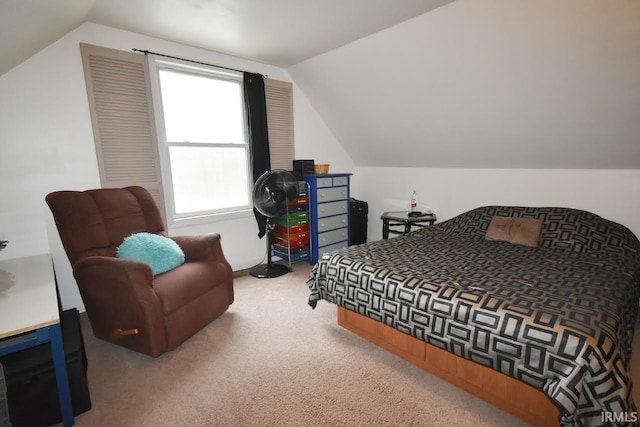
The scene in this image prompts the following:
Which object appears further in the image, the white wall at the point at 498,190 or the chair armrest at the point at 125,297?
the white wall at the point at 498,190

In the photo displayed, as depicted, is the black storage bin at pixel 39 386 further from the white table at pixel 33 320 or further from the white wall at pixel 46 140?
the white wall at pixel 46 140

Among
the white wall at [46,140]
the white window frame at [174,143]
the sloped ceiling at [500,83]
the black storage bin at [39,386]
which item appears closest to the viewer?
the black storage bin at [39,386]

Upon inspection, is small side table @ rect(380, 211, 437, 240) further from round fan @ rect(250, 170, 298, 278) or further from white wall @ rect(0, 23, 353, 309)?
white wall @ rect(0, 23, 353, 309)

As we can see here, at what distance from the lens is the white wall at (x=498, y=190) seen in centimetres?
259

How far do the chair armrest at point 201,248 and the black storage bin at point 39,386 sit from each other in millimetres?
963

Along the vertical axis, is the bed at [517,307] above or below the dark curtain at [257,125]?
below

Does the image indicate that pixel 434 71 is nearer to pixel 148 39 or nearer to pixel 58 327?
pixel 148 39

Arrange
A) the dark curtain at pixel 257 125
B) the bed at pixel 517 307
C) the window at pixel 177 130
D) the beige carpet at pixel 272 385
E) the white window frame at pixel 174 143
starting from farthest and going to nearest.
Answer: the dark curtain at pixel 257 125
the white window frame at pixel 174 143
the window at pixel 177 130
the beige carpet at pixel 272 385
the bed at pixel 517 307

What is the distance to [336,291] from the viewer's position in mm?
2191

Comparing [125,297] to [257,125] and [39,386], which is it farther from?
[257,125]

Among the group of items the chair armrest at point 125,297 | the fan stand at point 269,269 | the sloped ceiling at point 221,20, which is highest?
the sloped ceiling at point 221,20

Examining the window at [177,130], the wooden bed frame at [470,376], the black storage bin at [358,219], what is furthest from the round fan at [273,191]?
the wooden bed frame at [470,376]

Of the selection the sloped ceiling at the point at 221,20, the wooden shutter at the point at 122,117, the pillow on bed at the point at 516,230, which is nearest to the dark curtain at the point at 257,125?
the sloped ceiling at the point at 221,20

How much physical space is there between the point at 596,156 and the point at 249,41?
321cm
